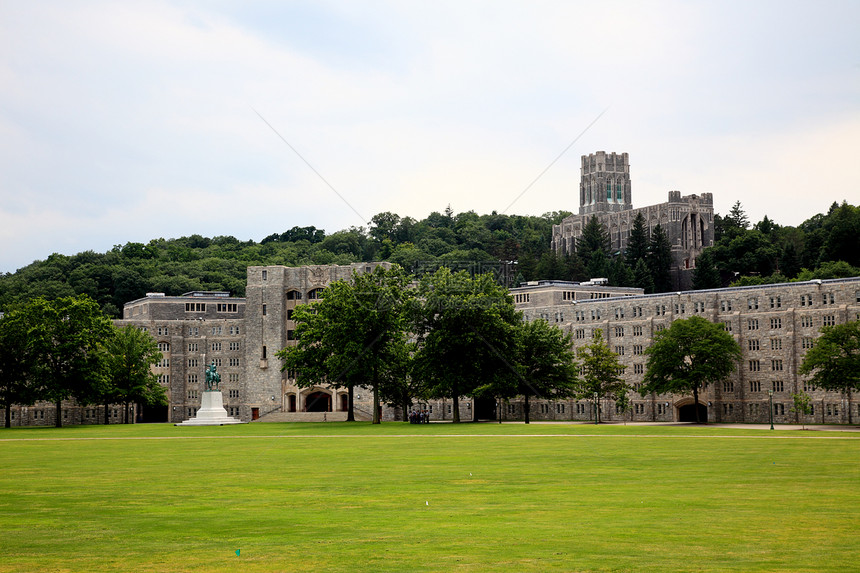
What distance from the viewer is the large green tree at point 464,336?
329 ft

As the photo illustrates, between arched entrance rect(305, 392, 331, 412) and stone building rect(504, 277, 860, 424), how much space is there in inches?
1267

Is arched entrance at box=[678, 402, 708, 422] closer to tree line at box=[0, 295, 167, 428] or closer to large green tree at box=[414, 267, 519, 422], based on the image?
large green tree at box=[414, 267, 519, 422]

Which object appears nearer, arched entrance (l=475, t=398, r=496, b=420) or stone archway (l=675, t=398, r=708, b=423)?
stone archway (l=675, t=398, r=708, b=423)

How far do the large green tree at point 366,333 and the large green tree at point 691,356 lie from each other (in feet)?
98.6

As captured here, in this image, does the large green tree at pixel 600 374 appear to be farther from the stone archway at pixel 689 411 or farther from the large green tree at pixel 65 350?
the large green tree at pixel 65 350

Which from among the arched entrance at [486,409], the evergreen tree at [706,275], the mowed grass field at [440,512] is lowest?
the arched entrance at [486,409]

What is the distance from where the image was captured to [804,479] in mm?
35469

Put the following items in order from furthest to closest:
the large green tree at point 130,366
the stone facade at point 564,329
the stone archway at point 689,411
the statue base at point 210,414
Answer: the large green tree at point 130,366 → the stone archway at point 689,411 → the stone facade at point 564,329 → the statue base at point 210,414

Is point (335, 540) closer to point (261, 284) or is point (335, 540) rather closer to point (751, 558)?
point (751, 558)

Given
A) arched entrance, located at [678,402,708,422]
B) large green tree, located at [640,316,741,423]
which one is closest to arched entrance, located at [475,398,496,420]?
arched entrance, located at [678,402,708,422]

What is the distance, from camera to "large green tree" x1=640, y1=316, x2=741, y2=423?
4510 inches

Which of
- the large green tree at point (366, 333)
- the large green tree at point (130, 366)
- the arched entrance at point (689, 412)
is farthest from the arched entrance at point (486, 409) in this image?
the large green tree at point (130, 366)

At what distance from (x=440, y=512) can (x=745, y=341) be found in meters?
105

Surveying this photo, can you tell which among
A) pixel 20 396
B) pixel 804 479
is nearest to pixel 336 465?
pixel 804 479
